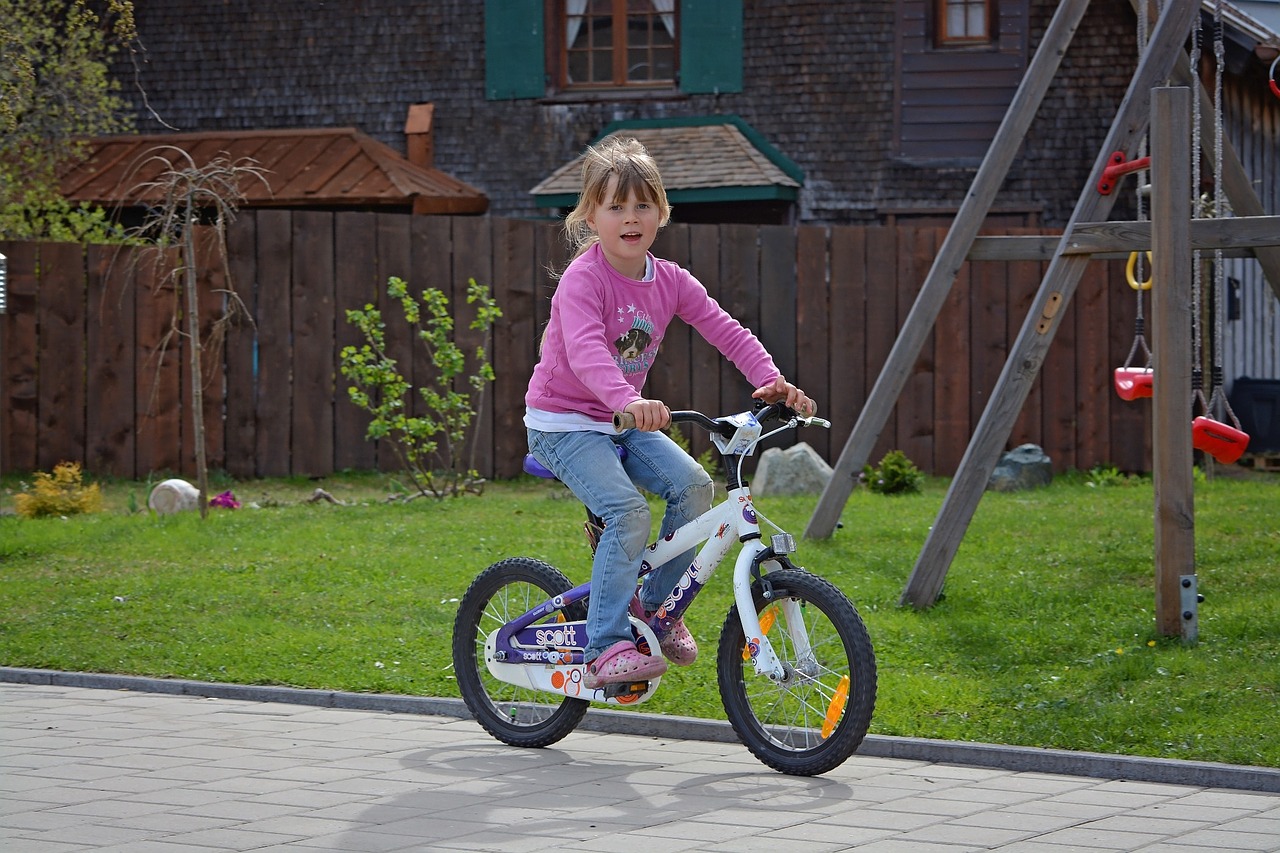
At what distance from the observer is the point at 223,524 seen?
434 inches

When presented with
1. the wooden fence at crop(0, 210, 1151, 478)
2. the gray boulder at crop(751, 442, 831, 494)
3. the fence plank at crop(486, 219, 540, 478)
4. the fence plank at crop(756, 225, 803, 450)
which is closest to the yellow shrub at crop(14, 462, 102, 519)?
the wooden fence at crop(0, 210, 1151, 478)

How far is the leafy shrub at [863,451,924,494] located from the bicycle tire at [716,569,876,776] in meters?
7.43

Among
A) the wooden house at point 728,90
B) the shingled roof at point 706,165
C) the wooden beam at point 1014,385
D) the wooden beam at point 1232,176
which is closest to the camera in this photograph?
the wooden beam at point 1014,385

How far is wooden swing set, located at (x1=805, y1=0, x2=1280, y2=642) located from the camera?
6723 millimetres

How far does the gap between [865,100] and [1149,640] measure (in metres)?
12.8

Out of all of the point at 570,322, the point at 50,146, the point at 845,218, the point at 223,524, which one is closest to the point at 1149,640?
the point at 570,322

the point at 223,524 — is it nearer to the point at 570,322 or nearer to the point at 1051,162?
the point at 570,322

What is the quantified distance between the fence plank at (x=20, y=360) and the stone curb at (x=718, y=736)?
24.9 ft

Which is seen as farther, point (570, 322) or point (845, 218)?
point (845, 218)

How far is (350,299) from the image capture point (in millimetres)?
14258

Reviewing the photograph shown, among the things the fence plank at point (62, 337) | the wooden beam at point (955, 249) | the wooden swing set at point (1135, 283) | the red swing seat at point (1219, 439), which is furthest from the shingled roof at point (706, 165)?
the red swing seat at point (1219, 439)

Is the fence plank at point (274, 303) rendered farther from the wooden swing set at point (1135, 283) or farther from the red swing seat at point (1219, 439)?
the red swing seat at point (1219, 439)

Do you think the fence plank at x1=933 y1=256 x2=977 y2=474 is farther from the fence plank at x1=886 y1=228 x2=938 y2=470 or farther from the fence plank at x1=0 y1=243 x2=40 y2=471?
the fence plank at x1=0 y1=243 x2=40 y2=471

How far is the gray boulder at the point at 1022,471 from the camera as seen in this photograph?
1328cm
